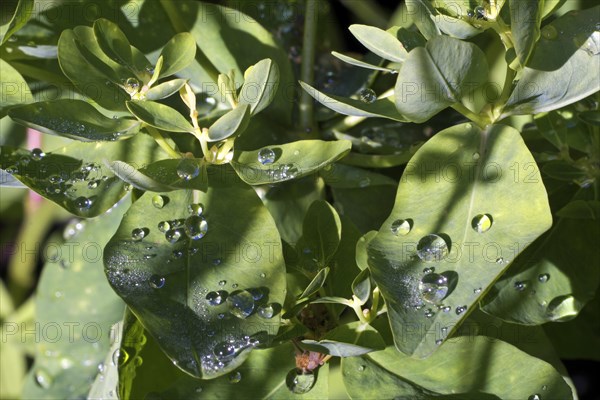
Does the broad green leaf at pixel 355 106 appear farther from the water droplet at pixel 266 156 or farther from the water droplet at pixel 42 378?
the water droplet at pixel 42 378

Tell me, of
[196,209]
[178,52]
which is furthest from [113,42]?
[196,209]

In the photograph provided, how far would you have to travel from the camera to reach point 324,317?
74 centimetres

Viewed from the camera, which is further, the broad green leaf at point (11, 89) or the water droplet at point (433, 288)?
the broad green leaf at point (11, 89)

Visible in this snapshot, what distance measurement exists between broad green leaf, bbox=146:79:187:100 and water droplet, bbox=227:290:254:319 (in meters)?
0.18

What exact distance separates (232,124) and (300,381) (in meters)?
0.26

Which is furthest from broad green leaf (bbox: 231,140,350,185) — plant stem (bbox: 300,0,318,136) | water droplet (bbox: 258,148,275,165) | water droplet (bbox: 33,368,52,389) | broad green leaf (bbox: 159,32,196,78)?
water droplet (bbox: 33,368,52,389)

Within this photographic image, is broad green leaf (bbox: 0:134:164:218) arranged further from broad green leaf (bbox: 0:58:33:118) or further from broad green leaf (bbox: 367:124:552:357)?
broad green leaf (bbox: 367:124:552:357)

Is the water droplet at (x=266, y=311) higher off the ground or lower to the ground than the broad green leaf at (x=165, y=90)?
lower

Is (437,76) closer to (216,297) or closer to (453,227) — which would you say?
(453,227)

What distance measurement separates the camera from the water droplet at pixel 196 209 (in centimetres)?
67

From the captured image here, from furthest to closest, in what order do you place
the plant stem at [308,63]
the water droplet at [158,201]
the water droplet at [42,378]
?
1. the water droplet at [42,378]
2. the plant stem at [308,63]
3. the water droplet at [158,201]

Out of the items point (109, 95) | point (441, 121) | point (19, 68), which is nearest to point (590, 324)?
point (441, 121)

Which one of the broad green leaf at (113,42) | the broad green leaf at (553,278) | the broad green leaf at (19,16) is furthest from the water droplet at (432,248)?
the broad green leaf at (19,16)

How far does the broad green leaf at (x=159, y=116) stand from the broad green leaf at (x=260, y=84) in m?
0.06
